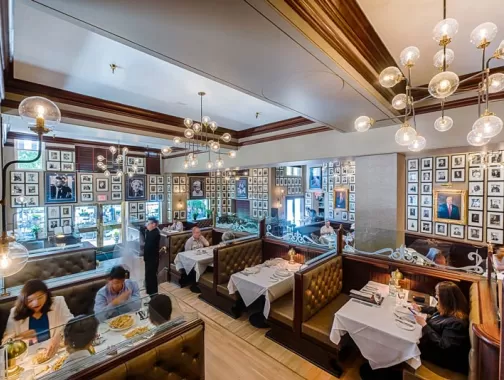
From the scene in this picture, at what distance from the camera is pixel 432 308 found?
239 cm

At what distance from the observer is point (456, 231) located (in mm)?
5637

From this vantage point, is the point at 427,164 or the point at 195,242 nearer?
the point at 195,242

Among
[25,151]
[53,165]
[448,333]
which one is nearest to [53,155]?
[53,165]

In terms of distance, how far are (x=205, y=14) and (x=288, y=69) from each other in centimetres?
87

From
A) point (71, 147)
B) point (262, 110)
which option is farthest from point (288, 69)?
point (71, 147)

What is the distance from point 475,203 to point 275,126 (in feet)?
16.0

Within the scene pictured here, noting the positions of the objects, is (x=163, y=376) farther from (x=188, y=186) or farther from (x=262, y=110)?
(x=188, y=186)

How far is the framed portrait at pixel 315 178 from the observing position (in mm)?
11852

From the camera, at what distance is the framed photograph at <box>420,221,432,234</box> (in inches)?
239

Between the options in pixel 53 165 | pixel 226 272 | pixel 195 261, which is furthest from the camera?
pixel 53 165

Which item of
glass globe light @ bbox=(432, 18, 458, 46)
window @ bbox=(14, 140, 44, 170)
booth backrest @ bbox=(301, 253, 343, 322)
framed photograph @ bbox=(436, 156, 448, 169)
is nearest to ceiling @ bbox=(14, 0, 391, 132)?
glass globe light @ bbox=(432, 18, 458, 46)

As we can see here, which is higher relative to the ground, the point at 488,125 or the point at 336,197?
the point at 488,125

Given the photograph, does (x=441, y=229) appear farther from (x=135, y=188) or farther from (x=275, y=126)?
(x=135, y=188)

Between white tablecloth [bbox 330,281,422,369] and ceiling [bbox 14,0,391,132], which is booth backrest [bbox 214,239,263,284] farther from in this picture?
ceiling [bbox 14,0,391,132]
